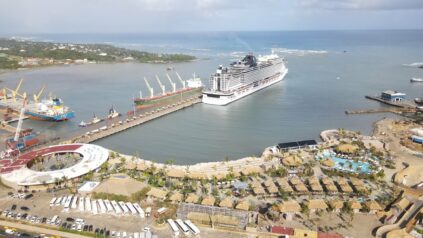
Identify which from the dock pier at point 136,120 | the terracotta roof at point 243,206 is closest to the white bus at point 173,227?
the terracotta roof at point 243,206

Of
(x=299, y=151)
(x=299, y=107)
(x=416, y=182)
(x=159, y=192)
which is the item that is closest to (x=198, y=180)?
(x=159, y=192)

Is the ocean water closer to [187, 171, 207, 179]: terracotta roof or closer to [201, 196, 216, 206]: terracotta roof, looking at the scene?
[187, 171, 207, 179]: terracotta roof

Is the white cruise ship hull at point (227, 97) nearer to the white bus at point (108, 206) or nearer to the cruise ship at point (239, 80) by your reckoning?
the cruise ship at point (239, 80)

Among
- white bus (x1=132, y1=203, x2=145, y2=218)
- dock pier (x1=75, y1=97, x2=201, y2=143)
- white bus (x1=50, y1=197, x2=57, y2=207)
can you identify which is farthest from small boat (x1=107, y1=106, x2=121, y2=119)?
white bus (x1=132, y1=203, x2=145, y2=218)

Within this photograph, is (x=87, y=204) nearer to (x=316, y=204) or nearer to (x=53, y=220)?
(x=53, y=220)

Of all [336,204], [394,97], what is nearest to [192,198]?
[336,204]

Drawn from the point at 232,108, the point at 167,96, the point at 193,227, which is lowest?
the point at 193,227
